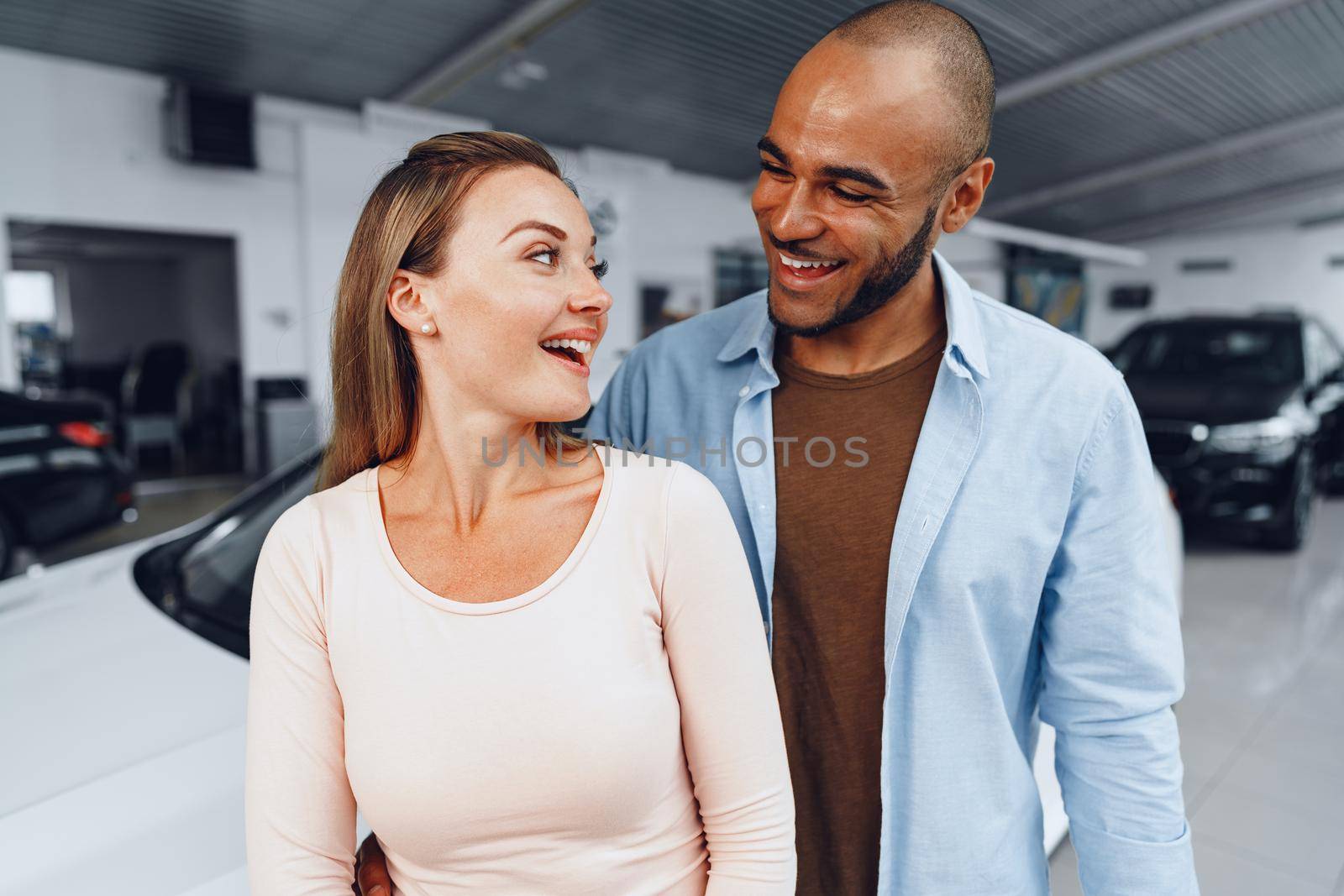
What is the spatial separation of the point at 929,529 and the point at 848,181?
0.44 meters

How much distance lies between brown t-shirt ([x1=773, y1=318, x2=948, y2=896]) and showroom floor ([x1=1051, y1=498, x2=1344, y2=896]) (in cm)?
108

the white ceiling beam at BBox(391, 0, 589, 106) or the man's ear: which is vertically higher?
the white ceiling beam at BBox(391, 0, 589, 106)

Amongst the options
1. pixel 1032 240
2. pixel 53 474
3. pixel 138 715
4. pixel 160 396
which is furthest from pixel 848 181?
pixel 160 396

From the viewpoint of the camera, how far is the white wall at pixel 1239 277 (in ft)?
46.9

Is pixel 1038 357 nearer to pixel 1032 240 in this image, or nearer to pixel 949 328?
pixel 949 328

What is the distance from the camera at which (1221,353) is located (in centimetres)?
502

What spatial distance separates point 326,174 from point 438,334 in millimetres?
7330

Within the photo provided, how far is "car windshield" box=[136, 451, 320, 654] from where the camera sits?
5.20ft

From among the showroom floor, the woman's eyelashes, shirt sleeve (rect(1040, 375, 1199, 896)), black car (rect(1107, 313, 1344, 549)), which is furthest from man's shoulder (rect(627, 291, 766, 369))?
black car (rect(1107, 313, 1344, 549))

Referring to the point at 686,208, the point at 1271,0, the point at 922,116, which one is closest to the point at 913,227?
the point at 922,116

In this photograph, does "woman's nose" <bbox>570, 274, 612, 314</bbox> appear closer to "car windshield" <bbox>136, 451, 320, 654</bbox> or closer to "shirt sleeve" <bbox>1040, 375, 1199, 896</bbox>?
"shirt sleeve" <bbox>1040, 375, 1199, 896</bbox>

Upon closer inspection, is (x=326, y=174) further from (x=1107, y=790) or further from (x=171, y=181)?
(x=1107, y=790)

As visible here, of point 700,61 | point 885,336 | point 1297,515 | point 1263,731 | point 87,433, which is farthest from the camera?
point 700,61

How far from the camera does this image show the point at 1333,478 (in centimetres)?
659
